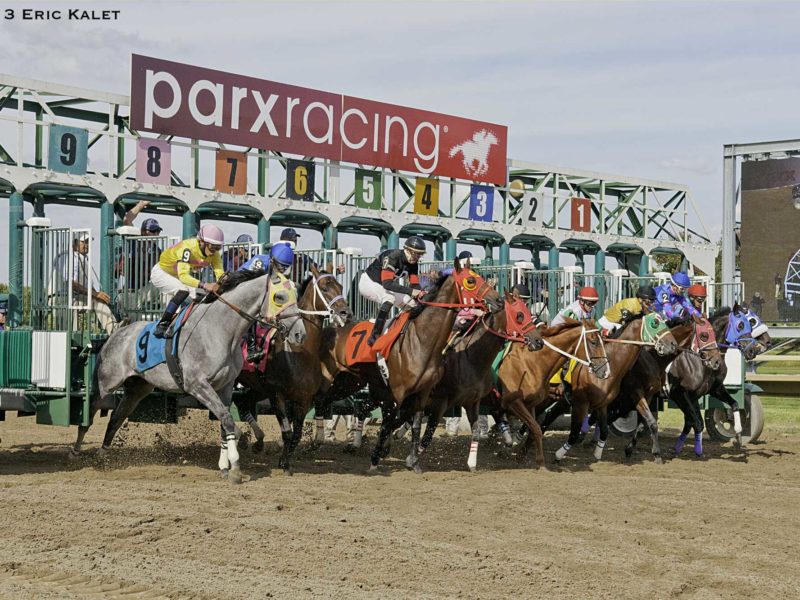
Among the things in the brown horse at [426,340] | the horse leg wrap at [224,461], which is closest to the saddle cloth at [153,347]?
the horse leg wrap at [224,461]

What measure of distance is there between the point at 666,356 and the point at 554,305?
113 inches

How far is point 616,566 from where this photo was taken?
20.3 ft

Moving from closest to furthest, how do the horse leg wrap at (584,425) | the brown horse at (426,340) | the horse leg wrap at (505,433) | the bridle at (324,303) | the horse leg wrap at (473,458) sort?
the bridle at (324,303) → the brown horse at (426,340) → the horse leg wrap at (473,458) → the horse leg wrap at (584,425) → the horse leg wrap at (505,433)

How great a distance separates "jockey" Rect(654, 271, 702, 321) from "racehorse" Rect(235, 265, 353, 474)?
4.04 meters

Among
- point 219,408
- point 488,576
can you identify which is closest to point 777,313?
point 219,408

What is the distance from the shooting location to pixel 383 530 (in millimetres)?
7000

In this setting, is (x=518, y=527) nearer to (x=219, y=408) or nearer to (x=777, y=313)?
(x=219, y=408)

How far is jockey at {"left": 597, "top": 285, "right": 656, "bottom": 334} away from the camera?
1191 centimetres

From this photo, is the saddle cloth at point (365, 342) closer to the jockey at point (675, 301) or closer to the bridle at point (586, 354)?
the bridle at point (586, 354)

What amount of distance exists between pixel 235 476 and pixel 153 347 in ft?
4.50

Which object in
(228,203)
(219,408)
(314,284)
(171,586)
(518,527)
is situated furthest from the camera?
(228,203)

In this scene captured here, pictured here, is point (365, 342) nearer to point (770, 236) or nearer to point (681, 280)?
point (681, 280)

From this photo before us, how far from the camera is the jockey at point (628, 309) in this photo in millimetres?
11914

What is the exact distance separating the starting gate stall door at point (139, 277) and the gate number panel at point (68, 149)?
4.65m
